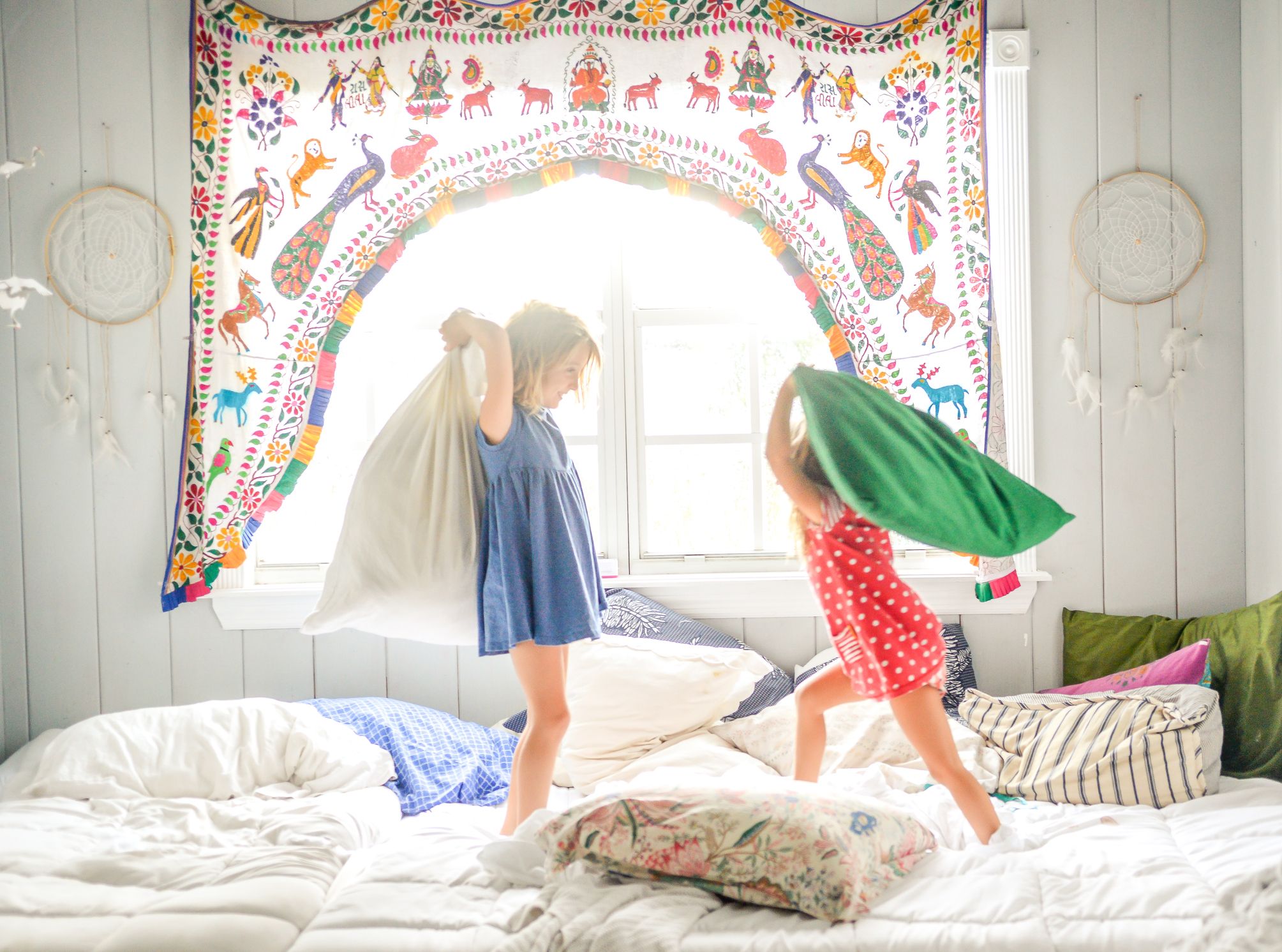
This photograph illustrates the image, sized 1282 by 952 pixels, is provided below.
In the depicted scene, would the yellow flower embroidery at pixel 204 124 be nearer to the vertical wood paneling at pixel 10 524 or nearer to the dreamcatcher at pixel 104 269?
the dreamcatcher at pixel 104 269

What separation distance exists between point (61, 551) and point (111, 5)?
1522 mm

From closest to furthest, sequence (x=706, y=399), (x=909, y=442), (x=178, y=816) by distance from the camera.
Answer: (x=909, y=442)
(x=178, y=816)
(x=706, y=399)

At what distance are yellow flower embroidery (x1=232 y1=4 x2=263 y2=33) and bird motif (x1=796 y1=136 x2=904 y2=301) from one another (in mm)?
1484

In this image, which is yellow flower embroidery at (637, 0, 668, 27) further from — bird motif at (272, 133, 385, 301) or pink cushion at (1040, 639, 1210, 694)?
pink cushion at (1040, 639, 1210, 694)

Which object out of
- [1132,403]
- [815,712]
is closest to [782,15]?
[1132,403]

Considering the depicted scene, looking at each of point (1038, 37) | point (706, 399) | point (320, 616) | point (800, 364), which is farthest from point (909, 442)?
point (1038, 37)

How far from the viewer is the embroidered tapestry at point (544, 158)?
2.34m

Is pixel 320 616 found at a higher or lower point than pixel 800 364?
lower

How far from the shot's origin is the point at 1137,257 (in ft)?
7.89

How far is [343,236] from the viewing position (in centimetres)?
237

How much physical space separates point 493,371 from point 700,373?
0.99 meters

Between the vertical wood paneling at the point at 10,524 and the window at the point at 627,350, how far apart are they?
2.15ft

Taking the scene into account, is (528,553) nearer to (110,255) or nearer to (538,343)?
(538,343)

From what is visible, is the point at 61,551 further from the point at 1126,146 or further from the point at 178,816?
the point at 1126,146
